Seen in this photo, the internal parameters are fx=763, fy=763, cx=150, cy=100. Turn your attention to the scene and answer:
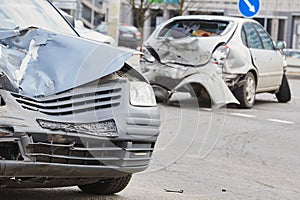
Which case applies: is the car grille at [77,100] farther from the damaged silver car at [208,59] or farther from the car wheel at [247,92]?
the car wheel at [247,92]

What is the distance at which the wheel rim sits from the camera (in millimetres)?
13977

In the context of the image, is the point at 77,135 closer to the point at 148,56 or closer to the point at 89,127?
the point at 89,127

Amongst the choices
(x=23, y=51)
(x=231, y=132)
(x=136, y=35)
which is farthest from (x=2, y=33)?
(x=136, y=35)

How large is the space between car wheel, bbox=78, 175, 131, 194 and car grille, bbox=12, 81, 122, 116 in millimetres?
957

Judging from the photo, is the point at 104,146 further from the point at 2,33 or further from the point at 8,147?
the point at 2,33

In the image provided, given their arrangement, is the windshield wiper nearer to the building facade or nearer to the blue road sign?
the blue road sign

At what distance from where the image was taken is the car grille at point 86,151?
15.9 ft

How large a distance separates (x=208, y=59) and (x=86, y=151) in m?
8.06

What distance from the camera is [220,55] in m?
13.0

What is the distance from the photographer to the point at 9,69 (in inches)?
202

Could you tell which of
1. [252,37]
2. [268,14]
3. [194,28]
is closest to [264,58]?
[252,37]

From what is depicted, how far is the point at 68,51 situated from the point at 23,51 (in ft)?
1.05

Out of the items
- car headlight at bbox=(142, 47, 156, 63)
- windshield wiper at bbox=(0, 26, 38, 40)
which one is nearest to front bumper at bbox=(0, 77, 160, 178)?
windshield wiper at bbox=(0, 26, 38, 40)

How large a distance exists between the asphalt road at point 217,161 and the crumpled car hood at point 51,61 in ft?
4.25
